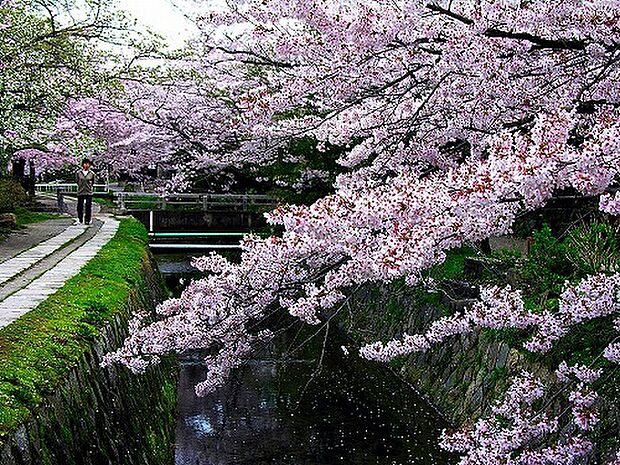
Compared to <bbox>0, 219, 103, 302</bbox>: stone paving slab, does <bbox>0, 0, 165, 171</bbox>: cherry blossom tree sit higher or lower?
higher

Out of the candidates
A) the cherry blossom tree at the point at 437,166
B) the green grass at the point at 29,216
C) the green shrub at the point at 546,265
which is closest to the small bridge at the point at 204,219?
the green grass at the point at 29,216

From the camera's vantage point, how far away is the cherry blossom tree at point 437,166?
4566 mm

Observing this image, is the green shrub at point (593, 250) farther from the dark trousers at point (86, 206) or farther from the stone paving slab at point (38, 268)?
the dark trousers at point (86, 206)

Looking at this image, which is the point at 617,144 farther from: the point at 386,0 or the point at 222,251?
the point at 222,251

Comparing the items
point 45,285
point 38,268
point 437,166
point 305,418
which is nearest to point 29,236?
point 38,268

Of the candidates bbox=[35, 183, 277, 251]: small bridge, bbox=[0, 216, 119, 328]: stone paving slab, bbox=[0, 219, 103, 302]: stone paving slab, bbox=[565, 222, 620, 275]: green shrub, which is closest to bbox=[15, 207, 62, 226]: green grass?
bbox=[0, 219, 103, 302]: stone paving slab

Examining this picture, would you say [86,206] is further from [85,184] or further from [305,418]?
[305,418]

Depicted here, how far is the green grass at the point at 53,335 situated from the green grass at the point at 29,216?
28.2 ft

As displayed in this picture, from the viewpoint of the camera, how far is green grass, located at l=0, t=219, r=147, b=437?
5.12 m

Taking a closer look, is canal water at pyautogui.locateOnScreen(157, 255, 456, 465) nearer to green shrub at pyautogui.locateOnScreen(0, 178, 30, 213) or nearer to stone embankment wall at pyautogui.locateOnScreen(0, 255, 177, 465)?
stone embankment wall at pyautogui.locateOnScreen(0, 255, 177, 465)

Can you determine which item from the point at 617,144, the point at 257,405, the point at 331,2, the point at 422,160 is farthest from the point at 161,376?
the point at 617,144

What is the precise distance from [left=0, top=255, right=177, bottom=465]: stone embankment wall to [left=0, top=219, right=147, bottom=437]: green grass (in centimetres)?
8

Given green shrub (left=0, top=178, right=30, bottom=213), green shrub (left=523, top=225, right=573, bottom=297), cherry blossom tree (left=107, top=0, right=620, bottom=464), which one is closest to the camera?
cherry blossom tree (left=107, top=0, right=620, bottom=464)

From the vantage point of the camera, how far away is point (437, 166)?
997 centimetres
